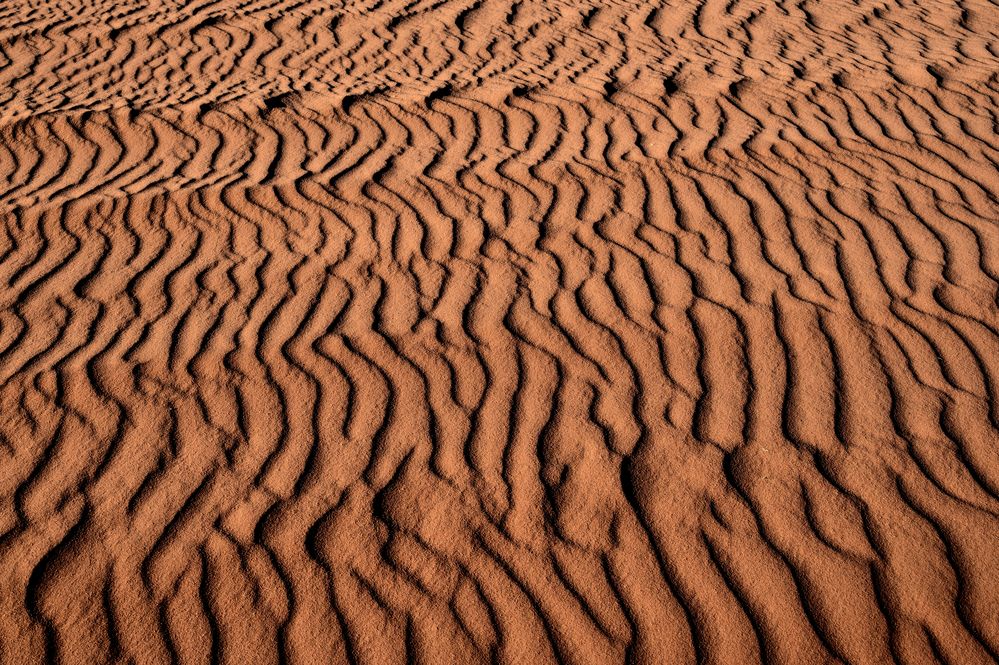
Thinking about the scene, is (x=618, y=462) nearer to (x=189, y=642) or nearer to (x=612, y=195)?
(x=189, y=642)

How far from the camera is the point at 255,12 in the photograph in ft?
27.4

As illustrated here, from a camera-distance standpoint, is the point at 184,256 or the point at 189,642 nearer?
the point at 189,642

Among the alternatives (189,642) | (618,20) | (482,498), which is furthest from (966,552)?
(618,20)

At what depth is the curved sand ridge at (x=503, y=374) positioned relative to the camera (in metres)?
2.63

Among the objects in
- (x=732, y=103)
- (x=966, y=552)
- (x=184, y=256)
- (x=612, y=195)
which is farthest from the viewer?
(x=732, y=103)

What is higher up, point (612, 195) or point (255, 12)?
point (612, 195)

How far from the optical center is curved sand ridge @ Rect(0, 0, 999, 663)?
2.63m

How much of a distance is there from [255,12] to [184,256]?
16.7ft

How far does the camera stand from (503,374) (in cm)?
350

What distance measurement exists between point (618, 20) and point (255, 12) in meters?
3.88

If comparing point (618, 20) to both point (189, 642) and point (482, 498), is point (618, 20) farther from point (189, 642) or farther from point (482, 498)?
point (189, 642)

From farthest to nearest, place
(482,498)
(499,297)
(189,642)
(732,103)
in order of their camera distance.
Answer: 1. (732,103)
2. (499,297)
3. (482,498)
4. (189,642)

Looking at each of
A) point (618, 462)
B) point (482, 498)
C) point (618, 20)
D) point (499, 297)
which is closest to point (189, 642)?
point (482, 498)

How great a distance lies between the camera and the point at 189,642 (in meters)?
2.55
